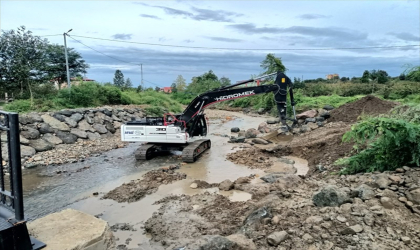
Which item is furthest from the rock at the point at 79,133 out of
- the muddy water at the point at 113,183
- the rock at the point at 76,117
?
the muddy water at the point at 113,183

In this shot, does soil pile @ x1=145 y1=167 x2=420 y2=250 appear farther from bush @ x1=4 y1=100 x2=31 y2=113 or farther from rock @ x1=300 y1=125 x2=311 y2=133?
bush @ x1=4 y1=100 x2=31 y2=113

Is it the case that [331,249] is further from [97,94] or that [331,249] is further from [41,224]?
[97,94]

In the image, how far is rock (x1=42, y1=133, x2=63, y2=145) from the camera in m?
12.3

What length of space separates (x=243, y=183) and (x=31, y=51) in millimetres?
18334

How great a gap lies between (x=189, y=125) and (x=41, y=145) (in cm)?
568

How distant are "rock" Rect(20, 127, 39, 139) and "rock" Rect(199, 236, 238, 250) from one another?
33.9 feet

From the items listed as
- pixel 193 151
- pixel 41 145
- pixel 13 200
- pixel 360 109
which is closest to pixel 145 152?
pixel 193 151

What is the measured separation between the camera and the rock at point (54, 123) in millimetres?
13102

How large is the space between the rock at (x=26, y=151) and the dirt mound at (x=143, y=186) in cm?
491

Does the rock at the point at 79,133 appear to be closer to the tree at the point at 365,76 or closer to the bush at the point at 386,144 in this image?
the bush at the point at 386,144

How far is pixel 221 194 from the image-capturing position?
23.0 ft

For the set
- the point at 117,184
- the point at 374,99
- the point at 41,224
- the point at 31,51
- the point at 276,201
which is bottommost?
the point at 117,184

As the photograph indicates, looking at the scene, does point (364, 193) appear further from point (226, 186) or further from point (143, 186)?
point (143, 186)

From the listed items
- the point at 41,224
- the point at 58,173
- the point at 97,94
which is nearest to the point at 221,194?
the point at 41,224
